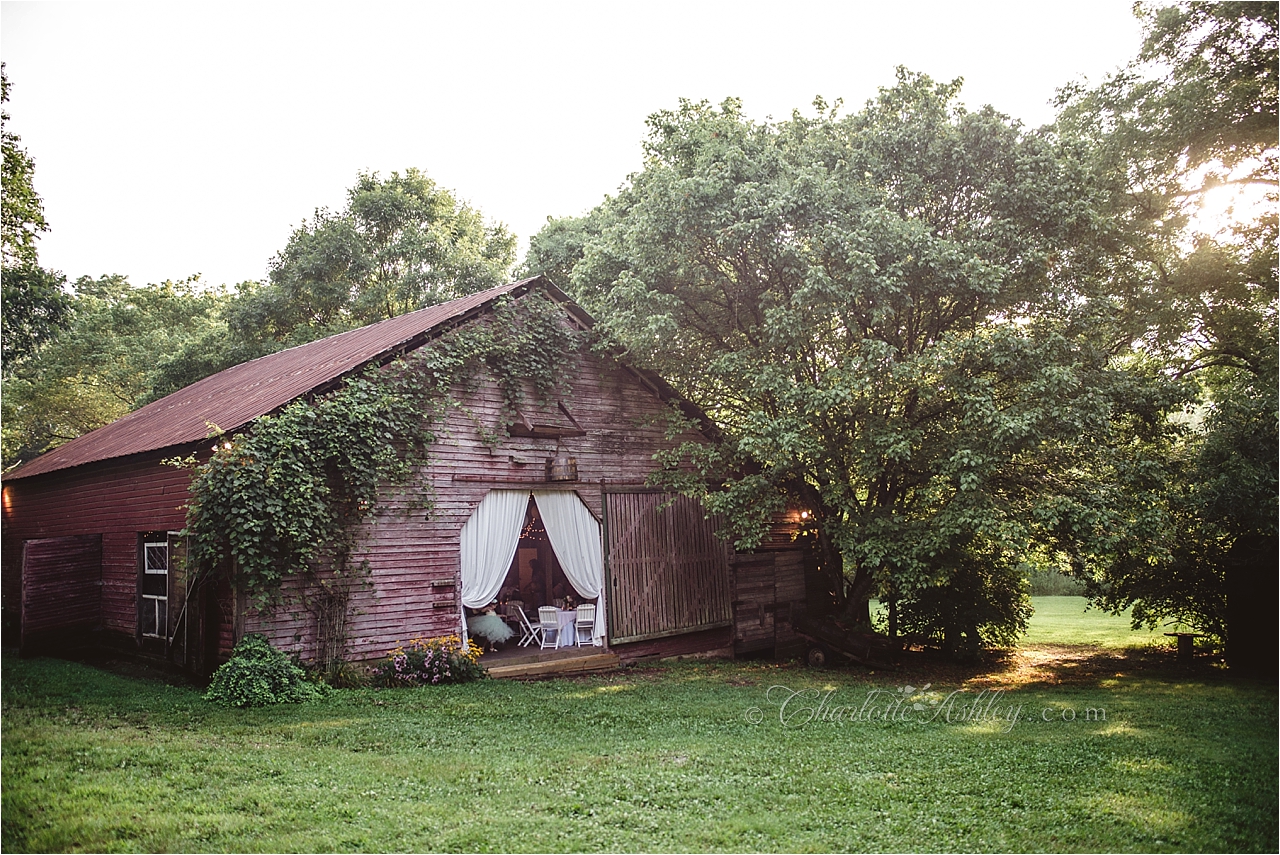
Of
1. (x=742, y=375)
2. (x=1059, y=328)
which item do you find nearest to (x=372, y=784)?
(x=742, y=375)

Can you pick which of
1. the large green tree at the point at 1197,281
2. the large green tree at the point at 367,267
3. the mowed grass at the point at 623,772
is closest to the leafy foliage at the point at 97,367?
the large green tree at the point at 367,267

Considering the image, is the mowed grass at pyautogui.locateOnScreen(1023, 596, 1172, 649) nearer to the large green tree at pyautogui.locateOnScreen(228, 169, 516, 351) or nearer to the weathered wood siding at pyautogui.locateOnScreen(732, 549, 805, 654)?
the weathered wood siding at pyautogui.locateOnScreen(732, 549, 805, 654)

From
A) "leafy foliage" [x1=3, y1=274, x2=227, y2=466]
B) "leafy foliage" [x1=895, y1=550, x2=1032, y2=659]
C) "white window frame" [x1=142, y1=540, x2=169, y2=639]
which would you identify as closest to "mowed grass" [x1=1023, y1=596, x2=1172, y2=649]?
"leafy foliage" [x1=895, y1=550, x2=1032, y2=659]

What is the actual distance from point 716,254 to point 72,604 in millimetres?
12465

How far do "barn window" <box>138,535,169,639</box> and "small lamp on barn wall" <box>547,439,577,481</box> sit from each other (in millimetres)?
5929

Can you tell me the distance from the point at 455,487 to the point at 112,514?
245 inches

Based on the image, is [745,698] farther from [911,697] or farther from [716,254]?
[716,254]

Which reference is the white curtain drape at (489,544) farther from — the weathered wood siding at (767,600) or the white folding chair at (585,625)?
the weathered wood siding at (767,600)

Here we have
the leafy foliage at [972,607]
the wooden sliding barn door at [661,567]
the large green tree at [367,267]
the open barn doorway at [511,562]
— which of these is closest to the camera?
the open barn doorway at [511,562]

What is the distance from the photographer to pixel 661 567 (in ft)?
48.2

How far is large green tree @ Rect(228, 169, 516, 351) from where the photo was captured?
29.4m

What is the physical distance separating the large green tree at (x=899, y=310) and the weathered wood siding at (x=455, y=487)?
44.4 inches

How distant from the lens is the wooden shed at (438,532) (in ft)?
38.0

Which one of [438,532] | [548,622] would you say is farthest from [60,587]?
[548,622]
